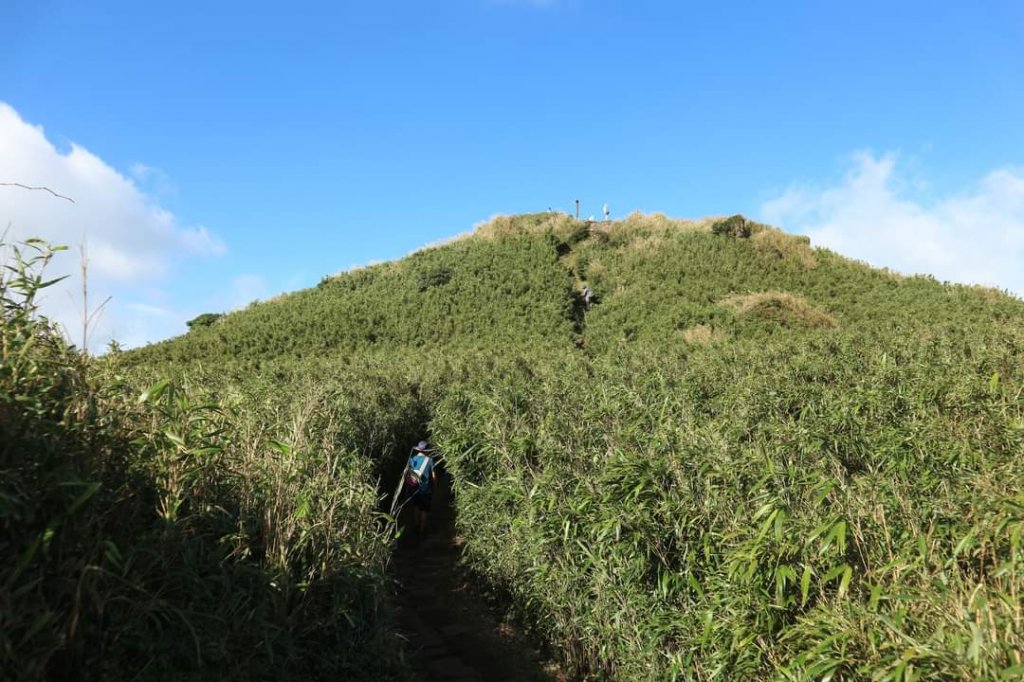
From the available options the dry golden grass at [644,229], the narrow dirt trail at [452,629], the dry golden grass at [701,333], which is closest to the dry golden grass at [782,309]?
the dry golden grass at [701,333]

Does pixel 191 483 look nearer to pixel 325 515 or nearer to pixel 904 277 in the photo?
pixel 325 515

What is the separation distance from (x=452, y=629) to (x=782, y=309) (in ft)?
70.7

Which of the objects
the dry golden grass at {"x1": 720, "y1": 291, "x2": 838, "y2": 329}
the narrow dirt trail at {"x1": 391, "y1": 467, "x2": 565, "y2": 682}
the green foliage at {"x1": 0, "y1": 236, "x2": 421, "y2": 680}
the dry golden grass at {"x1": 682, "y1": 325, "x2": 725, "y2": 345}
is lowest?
the narrow dirt trail at {"x1": 391, "y1": 467, "x2": 565, "y2": 682}

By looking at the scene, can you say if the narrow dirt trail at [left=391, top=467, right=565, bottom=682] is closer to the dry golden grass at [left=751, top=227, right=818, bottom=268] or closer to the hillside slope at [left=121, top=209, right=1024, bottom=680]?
the hillside slope at [left=121, top=209, right=1024, bottom=680]

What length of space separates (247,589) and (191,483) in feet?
1.97

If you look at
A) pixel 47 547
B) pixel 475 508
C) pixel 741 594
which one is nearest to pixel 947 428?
pixel 741 594

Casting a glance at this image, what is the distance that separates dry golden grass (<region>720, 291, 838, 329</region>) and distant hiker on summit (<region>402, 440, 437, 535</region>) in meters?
18.3

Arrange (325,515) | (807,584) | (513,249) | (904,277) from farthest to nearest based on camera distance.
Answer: (513,249) < (904,277) < (325,515) < (807,584)

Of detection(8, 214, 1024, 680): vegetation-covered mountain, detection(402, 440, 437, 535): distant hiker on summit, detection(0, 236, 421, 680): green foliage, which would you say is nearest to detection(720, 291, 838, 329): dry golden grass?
detection(8, 214, 1024, 680): vegetation-covered mountain

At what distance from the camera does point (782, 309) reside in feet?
78.1

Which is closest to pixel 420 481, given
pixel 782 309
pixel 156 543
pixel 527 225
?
pixel 156 543

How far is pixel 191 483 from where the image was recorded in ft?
9.91

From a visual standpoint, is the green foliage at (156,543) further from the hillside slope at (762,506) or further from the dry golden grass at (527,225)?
the dry golden grass at (527,225)

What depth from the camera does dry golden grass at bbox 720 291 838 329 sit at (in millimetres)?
23047
